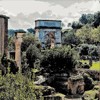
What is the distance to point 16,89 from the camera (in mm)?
18484

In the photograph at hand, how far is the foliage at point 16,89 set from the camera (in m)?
17.6

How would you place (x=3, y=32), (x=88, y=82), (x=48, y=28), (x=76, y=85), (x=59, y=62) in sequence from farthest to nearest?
(x=48, y=28) → (x=59, y=62) → (x=3, y=32) → (x=88, y=82) → (x=76, y=85)

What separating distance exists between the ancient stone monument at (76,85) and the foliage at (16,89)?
66.5 feet

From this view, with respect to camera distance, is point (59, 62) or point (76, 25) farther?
point (76, 25)

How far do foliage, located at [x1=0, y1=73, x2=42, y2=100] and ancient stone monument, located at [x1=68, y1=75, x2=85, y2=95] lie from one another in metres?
20.3

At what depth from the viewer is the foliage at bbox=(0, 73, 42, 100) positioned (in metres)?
17.6

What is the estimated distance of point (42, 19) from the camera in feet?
330

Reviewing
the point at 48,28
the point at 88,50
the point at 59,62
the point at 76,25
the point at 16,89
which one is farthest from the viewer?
the point at 76,25

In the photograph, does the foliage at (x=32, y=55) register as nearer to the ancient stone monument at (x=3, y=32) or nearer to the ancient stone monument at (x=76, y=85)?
the ancient stone monument at (x=3, y=32)

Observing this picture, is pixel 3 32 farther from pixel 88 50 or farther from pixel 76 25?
pixel 76 25

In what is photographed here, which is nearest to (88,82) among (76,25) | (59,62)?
(59,62)

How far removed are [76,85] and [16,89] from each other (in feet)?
71.1

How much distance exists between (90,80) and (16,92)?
76.8ft

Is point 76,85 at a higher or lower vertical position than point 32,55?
lower
